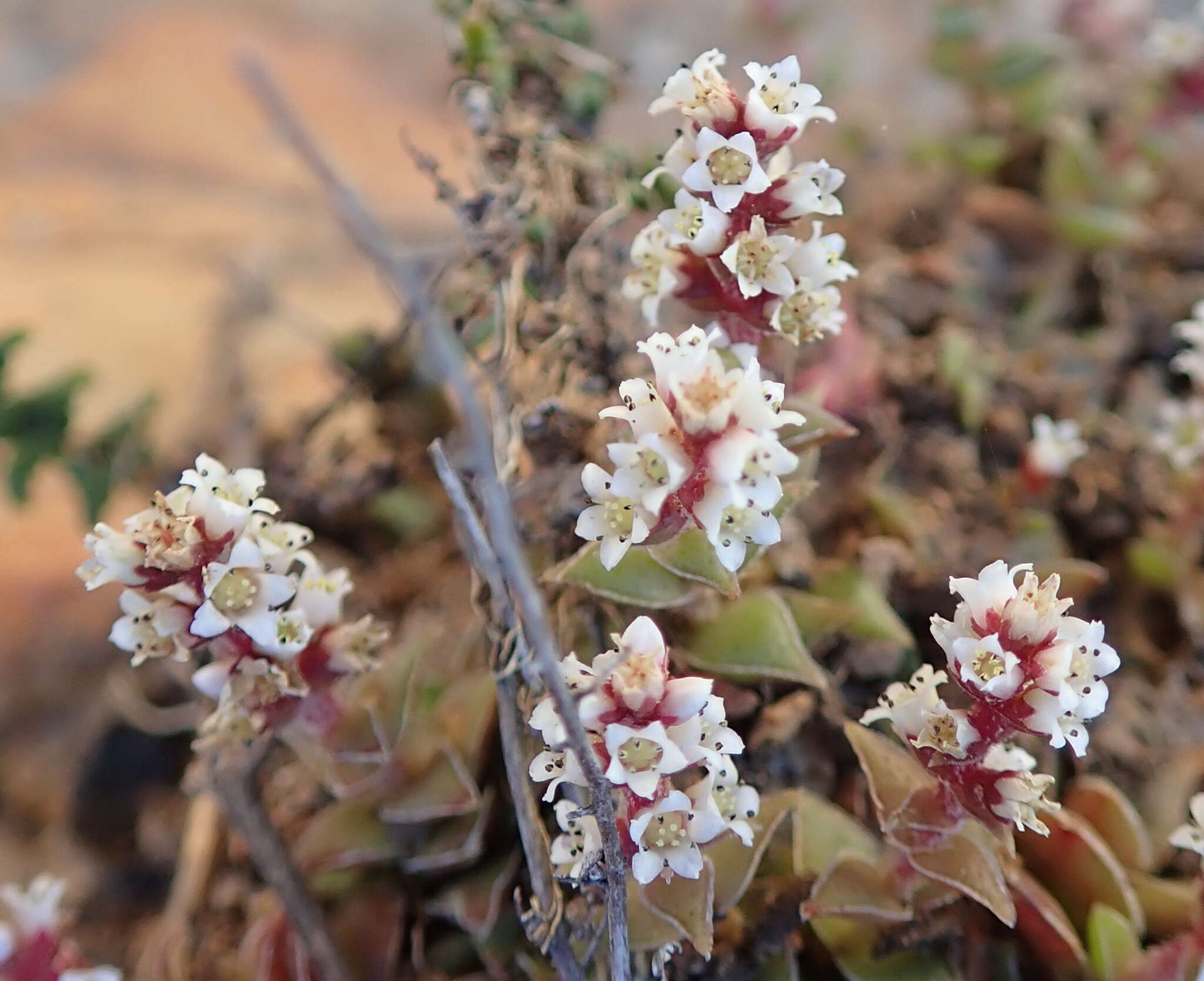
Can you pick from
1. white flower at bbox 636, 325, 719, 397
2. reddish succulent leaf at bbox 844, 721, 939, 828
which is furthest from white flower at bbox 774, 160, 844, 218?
reddish succulent leaf at bbox 844, 721, 939, 828

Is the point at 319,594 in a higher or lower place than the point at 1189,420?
lower

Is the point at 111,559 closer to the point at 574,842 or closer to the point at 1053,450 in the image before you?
the point at 574,842

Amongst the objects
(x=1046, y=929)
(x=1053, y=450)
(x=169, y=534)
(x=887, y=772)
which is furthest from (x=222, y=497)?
(x=1053, y=450)

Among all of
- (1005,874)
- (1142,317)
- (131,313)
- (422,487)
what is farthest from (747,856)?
(131,313)

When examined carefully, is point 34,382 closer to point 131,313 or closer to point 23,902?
point 131,313

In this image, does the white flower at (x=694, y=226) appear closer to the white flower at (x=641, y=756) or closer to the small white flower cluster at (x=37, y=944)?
the white flower at (x=641, y=756)
